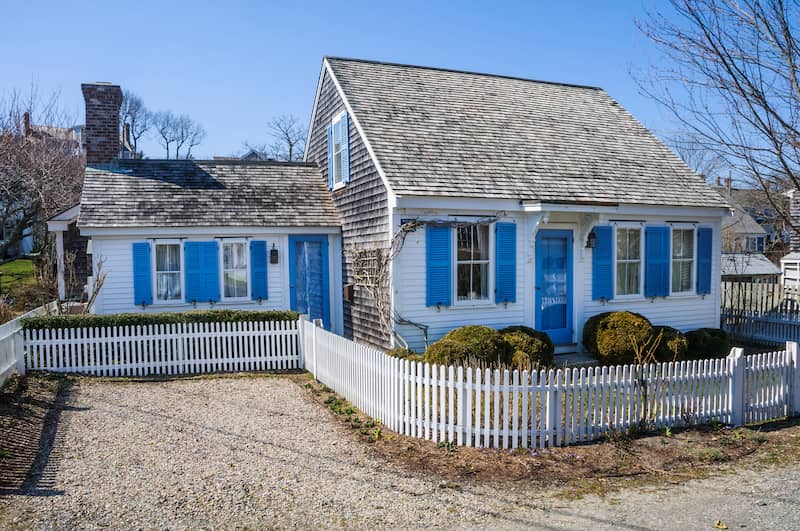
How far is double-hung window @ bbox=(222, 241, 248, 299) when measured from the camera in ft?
45.6

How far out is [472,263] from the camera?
1215cm

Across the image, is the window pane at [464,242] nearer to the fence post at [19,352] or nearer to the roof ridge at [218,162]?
the roof ridge at [218,162]

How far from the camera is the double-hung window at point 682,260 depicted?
1423cm

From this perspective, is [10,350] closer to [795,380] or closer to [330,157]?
[330,157]

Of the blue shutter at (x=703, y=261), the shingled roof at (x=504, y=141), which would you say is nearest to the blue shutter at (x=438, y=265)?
the shingled roof at (x=504, y=141)

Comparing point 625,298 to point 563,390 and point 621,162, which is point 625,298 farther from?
point 563,390

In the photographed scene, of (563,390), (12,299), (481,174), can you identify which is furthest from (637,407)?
(12,299)

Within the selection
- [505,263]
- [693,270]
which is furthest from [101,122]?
[693,270]

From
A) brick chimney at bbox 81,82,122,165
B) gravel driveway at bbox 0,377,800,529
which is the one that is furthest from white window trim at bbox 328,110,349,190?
gravel driveway at bbox 0,377,800,529

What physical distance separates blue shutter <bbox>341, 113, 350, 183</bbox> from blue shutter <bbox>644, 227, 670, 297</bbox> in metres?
6.76

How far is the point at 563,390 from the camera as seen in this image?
293 inches

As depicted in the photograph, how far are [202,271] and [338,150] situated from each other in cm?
428

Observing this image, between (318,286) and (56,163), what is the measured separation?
533 inches

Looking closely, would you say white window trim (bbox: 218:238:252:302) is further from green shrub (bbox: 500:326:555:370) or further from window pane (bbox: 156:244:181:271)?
green shrub (bbox: 500:326:555:370)
